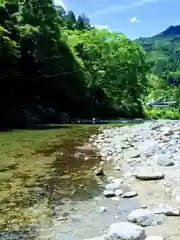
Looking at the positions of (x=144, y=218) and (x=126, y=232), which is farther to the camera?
(x=144, y=218)

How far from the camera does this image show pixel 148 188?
23.6 feet

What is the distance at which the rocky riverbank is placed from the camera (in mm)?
4727

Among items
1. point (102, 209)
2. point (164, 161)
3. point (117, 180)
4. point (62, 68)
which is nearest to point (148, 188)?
point (117, 180)

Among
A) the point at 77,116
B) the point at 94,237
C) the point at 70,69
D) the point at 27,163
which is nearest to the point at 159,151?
the point at 27,163

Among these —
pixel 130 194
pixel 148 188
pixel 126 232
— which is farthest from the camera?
pixel 148 188

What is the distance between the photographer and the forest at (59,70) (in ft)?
103

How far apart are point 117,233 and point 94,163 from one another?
5804 millimetres

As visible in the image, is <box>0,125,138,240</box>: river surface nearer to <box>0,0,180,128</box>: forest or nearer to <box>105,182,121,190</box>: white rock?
<box>105,182,121,190</box>: white rock

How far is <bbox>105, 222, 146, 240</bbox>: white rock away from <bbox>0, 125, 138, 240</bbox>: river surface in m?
0.31

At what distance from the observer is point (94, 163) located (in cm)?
1032

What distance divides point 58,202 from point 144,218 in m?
1.77

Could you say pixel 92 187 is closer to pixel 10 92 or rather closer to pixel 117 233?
pixel 117 233

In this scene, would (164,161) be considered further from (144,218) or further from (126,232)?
(126,232)

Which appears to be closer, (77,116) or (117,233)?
(117,233)
